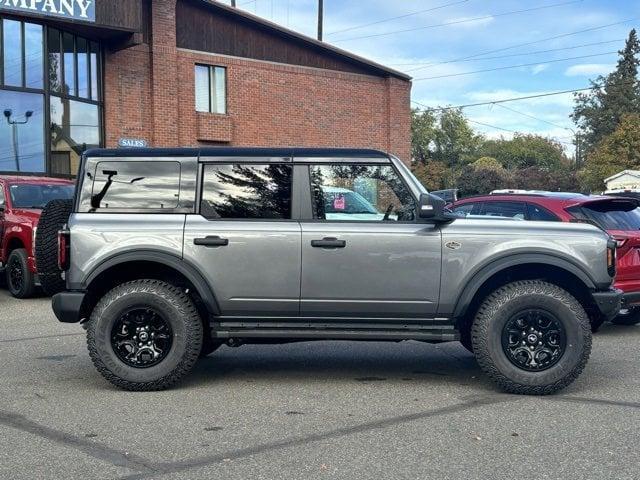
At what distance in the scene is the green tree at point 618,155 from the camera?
2051 inches

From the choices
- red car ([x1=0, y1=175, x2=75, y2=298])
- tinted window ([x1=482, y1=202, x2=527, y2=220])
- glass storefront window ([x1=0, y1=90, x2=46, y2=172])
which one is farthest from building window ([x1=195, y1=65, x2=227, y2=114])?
tinted window ([x1=482, y1=202, x2=527, y2=220])

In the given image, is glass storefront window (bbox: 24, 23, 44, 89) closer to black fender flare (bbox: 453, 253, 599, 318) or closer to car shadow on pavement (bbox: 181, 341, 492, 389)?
car shadow on pavement (bbox: 181, 341, 492, 389)

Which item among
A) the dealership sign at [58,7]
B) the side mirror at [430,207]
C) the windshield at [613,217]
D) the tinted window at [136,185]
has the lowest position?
the windshield at [613,217]

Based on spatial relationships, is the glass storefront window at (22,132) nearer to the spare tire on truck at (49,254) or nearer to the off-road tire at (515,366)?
the spare tire on truck at (49,254)

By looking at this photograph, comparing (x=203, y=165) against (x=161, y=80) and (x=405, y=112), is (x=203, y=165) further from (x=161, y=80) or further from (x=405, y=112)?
(x=405, y=112)

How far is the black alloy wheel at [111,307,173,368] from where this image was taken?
600 centimetres

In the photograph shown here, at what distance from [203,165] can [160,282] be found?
1047 mm

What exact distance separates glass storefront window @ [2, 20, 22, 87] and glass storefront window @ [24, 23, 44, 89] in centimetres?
17

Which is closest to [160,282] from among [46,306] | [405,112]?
[46,306]

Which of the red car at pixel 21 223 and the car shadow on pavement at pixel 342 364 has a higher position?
the red car at pixel 21 223

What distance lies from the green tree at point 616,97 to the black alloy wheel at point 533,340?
7871cm

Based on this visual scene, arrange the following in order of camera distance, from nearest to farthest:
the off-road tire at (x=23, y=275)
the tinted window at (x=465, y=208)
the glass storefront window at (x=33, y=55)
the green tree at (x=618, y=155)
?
the tinted window at (x=465, y=208) < the off-road tire at (x=23, y=275) < the glass storefront window at (x=33, y=55) < the green tree at (x=618, y=155)

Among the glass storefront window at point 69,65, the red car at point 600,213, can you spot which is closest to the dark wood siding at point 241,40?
the glass storefront window at point 69,65

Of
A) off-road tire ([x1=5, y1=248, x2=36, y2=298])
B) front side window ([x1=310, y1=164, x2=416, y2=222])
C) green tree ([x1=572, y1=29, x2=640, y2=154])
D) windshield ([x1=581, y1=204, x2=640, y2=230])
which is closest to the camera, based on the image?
front side window ([x1=310, y1=164, x2=416, y2=222])
